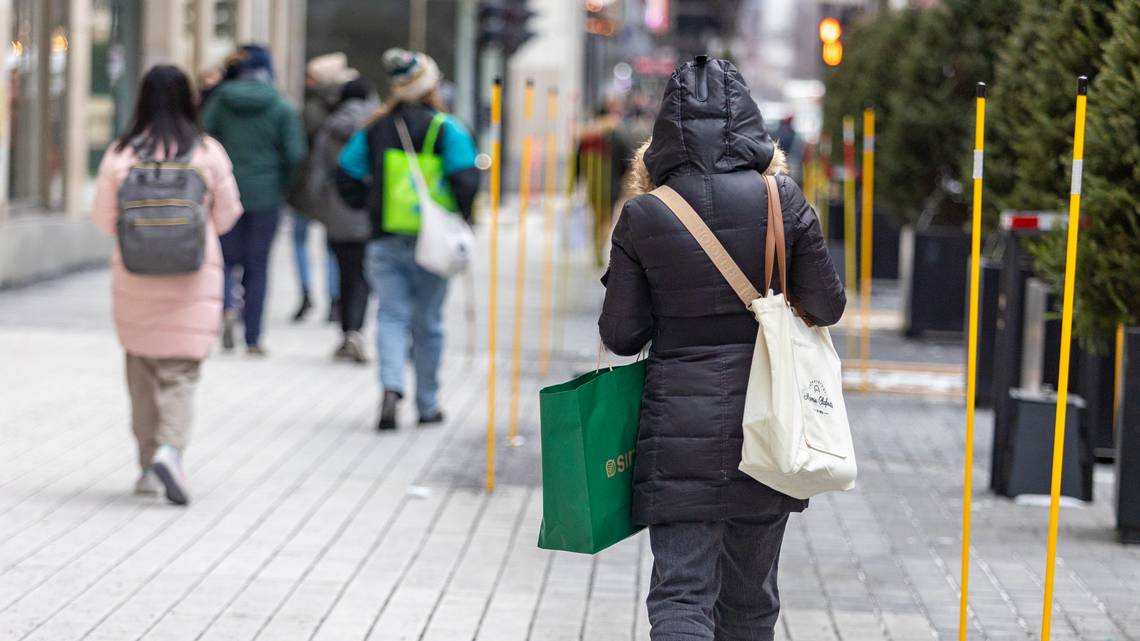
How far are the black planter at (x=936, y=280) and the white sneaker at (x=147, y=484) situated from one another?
28.9ft

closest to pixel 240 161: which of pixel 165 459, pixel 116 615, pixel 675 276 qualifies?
pixel 165 459

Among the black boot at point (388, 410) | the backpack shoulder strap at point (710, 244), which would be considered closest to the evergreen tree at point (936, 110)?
the black boot at point (388, 410)

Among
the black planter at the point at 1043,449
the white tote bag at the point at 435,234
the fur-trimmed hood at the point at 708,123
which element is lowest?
the black planter at the point at 1043,449

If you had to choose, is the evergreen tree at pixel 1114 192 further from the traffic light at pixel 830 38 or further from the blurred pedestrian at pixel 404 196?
the traffic light at pixel 830 38

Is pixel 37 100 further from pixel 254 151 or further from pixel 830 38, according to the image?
pixel 830 38

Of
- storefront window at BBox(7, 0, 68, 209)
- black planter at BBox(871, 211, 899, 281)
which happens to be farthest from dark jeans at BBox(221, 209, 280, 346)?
black planter at BBox(871, 211, 899, 281)

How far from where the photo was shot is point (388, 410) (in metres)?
9.42

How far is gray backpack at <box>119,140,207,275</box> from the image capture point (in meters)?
7.17

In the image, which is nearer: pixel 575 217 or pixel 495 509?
pixel 495 509

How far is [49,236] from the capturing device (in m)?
16.3

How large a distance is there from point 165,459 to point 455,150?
2618 millimetres

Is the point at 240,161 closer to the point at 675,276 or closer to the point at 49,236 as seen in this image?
the point at 49,236

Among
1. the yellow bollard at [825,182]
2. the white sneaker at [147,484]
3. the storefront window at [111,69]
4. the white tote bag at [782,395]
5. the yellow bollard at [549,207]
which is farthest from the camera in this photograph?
the yellow bollard at [825,182]

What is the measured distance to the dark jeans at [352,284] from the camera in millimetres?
12016
